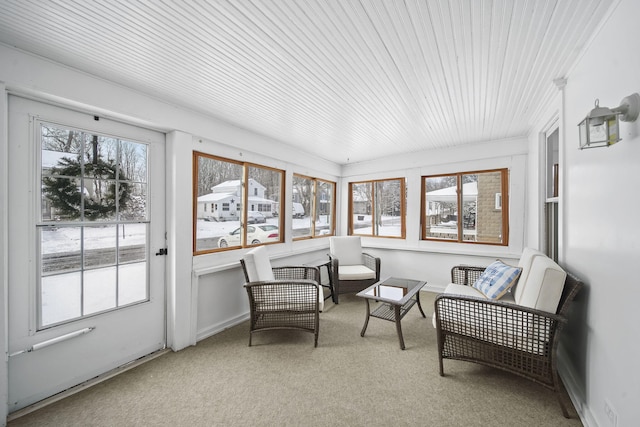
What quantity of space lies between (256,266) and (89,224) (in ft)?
4.90

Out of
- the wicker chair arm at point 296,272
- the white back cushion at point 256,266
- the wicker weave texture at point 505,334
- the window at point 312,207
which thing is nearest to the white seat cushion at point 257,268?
the white back cushion at point 256,266

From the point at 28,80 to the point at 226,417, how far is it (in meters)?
2.68

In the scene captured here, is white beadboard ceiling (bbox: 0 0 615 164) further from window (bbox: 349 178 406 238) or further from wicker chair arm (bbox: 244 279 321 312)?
window (bbox: 349 178 406 238)

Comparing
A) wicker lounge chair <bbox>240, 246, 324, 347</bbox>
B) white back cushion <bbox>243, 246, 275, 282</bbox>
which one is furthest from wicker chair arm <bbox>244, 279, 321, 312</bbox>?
white back cushion <bbox>243, 246, 275, 282</bbox>

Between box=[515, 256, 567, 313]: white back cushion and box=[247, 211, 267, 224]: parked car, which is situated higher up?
box=[247, 211, 267, 224]: parked car

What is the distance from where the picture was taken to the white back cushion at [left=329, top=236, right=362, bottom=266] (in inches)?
172

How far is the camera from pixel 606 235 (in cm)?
148

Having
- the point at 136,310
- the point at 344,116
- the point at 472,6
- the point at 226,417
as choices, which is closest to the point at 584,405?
the point at 226,417

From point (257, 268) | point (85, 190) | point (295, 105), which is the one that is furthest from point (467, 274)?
point (85, 190)

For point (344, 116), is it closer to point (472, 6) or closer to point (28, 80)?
point (472, 6)

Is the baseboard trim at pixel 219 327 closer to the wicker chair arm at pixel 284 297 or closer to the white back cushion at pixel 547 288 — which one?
the wicker chair arm at pixel 284 297

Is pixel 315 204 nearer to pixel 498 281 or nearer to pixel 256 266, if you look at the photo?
pixel 256 266

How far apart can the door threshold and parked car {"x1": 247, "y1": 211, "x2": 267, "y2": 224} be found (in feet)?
5.77

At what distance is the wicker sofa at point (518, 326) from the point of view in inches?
69.5
